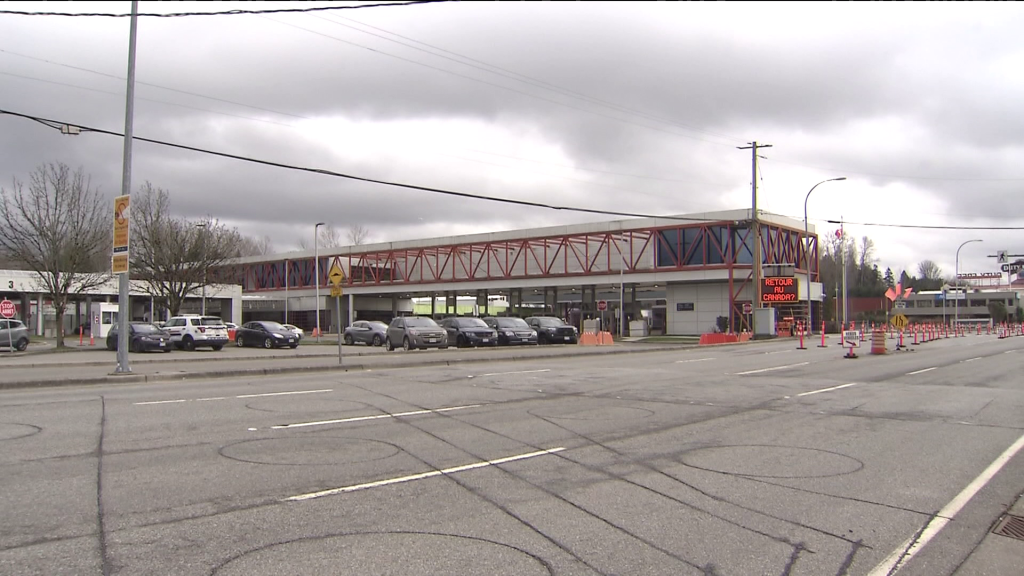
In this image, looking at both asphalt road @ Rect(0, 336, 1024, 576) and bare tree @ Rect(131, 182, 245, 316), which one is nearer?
asphalt road @ Rect(0, 336, 1024, 576)

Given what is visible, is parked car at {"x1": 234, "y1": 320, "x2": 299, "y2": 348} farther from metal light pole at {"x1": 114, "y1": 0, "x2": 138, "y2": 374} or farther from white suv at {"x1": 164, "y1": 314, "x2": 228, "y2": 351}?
metal light pole at {"x1": 114, "y1": 0, "x2": 138, "y2": 374}

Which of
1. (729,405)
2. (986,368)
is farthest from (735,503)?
(986,368)

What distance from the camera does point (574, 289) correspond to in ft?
218

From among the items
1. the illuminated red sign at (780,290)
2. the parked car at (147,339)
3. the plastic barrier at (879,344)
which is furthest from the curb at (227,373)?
the illuminated red sign at (780,290)

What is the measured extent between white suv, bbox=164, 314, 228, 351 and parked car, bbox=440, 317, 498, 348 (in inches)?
425

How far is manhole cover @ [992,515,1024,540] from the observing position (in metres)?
5.81

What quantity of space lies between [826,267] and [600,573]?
110768 millimetres

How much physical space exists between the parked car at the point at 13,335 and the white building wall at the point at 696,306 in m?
42.3

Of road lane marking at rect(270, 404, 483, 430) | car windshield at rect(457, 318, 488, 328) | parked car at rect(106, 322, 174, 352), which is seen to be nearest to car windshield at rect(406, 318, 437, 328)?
car windshield at rect(457, 318, 488, 328)

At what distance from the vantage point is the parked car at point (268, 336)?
3684 centimetres

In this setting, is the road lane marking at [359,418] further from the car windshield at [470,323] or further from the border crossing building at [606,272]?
the border crossing building at [606,272]

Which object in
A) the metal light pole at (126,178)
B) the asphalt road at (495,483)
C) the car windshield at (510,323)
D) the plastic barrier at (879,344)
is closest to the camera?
the asphalt road at (495,483)

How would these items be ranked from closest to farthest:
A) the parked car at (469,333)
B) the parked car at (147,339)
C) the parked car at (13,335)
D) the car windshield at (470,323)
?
the parked car at (147,339) < the parked car at (13,335) < the parked car at (469,333) < the car windshield at (470,323)

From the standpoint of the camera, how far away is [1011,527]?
236 inches
